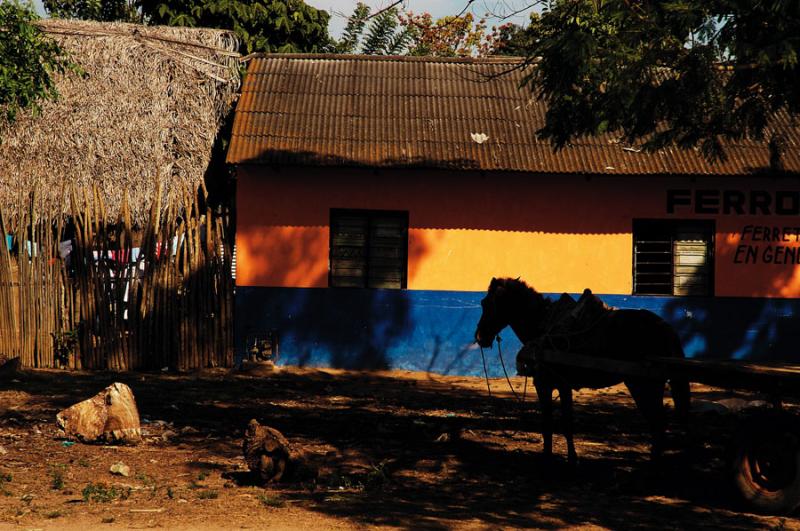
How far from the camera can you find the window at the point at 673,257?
16.3m

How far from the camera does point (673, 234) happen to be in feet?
53.6

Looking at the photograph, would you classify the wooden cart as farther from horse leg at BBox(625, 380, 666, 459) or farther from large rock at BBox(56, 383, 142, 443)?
large rock at BBox(56, 383, 142, 443)

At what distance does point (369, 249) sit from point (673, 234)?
4893 millimetres

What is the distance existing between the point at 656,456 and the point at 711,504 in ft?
2.34

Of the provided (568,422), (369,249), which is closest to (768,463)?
(568,422)

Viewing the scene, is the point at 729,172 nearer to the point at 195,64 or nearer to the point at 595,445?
the point at 595,445

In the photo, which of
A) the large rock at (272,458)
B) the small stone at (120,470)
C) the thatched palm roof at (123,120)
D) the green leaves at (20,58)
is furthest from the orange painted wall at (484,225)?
the large rock at (272,458)

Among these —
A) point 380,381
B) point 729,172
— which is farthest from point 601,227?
point 380,381

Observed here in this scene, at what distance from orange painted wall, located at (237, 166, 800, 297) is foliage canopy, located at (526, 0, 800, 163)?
5.04 m

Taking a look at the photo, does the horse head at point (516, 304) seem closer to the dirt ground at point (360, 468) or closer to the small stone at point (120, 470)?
the dirt ground at point (360, 468)

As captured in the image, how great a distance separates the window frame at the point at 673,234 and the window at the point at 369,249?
12.0ft

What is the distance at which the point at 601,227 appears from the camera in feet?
53.1

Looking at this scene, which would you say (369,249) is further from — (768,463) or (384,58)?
(768,463)

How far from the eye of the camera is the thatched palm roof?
16781mm
